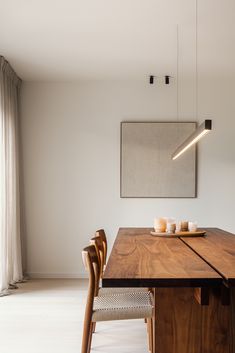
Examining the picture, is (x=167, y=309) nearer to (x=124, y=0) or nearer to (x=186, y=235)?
(x=186, y=235)

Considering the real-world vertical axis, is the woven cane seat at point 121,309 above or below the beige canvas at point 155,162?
below

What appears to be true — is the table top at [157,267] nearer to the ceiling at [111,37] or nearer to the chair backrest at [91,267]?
the chair backrest at [91,267]

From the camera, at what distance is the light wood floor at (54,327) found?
10.3 feet

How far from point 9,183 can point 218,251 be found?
3.07 metres

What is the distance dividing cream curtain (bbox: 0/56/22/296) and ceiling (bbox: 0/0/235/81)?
0.32 metres

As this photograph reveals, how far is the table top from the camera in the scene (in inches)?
77.9

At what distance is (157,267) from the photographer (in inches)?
89.3

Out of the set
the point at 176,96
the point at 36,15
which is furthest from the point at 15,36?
the point at 176,96

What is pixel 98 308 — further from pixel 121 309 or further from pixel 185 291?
pixel 185 291

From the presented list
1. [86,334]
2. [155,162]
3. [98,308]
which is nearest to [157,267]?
[98,308]

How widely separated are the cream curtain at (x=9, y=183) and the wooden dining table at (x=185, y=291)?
2.41 meters

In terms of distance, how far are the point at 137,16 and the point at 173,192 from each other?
257 centimetres

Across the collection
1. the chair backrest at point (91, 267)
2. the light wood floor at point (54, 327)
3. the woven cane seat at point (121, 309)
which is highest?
the chair backrest at point (91, 267)

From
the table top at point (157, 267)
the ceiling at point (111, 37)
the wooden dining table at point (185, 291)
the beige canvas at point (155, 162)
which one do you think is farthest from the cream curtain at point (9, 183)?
the wooden dining table at point (185, 291)
